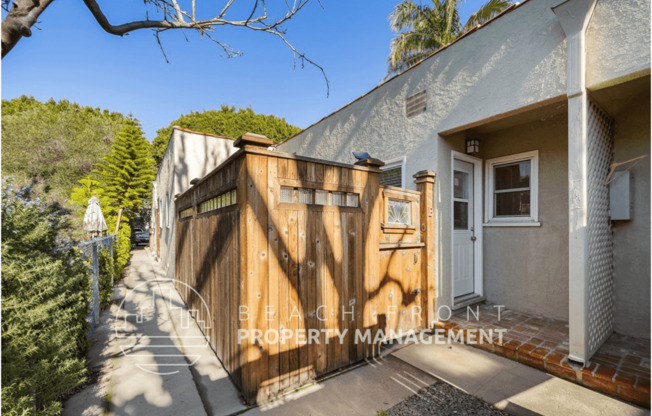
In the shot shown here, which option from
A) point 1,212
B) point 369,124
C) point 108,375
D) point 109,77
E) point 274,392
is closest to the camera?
point 1,212

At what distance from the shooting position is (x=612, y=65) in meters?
2.52

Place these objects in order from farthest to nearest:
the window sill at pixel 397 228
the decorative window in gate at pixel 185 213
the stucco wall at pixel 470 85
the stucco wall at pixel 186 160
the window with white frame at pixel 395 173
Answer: the stucco wall at pixel 186 160 → the decorative window in gate at pixel 185 213 → the window with white frame at pixel 395 173 → the window sill at pixel 397 228 → the stucco wall at pixel 470 85

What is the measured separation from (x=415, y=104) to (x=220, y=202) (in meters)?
3.38

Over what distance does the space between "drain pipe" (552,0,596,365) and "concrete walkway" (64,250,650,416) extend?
59 cm

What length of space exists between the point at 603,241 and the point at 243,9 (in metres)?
4.71

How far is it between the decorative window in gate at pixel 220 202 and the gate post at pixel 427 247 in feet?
8.47

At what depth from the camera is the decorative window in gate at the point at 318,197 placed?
2.52 metres

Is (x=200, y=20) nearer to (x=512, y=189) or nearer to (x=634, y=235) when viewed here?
(x=512, y=189)

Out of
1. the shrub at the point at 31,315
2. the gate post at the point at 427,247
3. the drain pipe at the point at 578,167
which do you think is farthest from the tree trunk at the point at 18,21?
the drain pipe at the point at 578,167

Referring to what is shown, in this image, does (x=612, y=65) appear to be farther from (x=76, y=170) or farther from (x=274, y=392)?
(x=76, y=170)

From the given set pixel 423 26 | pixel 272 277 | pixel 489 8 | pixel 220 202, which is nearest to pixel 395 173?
pixel 220 202

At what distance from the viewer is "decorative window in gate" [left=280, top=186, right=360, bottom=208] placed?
2.52 m

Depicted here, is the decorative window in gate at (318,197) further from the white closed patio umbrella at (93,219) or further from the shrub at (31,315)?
the white closed patio umbrella at (93,219)

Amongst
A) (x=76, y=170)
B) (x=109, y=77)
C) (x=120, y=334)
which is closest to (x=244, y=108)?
(x=76, y=170)
